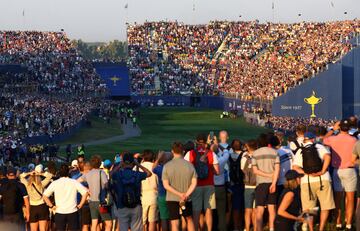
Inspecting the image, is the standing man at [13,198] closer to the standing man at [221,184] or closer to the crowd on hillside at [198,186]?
the crowd on hillside at [198,186]

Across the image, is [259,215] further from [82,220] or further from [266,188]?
[82,220]

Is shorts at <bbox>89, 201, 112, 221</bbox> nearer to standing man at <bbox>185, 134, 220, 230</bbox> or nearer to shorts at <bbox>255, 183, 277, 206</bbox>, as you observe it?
standing man at <bbox>185, 134, 220, 230</bbox>

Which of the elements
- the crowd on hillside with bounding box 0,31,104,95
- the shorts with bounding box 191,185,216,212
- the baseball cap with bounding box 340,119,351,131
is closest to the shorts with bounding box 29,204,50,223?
the shorts with bounding box 191,185,216,212

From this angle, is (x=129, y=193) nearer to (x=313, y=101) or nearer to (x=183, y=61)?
(x=313, y=101)

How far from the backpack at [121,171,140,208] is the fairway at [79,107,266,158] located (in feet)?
92.8

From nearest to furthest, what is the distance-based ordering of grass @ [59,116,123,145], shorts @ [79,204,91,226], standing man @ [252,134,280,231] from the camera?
1. standing man @ [252,134,280,231]
2. shorts @ [79,204,91,226]
3. grass @ [59,116,123,145]

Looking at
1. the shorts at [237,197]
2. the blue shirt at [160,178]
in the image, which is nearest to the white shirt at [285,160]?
the shorts at [237,197]

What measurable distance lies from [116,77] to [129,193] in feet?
247

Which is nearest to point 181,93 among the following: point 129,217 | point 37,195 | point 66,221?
point 37,195

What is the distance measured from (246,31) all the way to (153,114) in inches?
891

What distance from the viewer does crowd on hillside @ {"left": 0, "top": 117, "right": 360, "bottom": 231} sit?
1453cm

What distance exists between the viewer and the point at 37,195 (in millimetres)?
15695

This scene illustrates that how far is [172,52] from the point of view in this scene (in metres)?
94.2

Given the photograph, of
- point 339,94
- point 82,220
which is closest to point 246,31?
point 339,94
